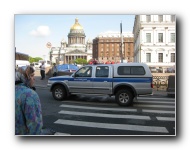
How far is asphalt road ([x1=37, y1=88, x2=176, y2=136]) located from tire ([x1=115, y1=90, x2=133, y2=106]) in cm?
20

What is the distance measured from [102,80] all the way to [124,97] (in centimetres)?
93

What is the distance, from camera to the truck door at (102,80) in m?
7.81

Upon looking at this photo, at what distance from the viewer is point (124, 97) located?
770 cm

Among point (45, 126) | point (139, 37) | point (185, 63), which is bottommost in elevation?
point (45, 126)

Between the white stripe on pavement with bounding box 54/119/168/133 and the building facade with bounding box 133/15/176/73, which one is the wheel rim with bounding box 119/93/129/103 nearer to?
the building facade with bounding box 133/15/176/73

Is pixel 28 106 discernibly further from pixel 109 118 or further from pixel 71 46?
pixel 71 46

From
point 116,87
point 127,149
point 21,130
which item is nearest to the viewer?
point 21,130

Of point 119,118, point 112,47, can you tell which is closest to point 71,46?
point 112,47

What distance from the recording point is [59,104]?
7824mm

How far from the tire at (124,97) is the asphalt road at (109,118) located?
20 cm

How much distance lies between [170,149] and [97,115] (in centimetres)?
204

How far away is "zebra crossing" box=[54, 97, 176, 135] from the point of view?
17.1 ft
